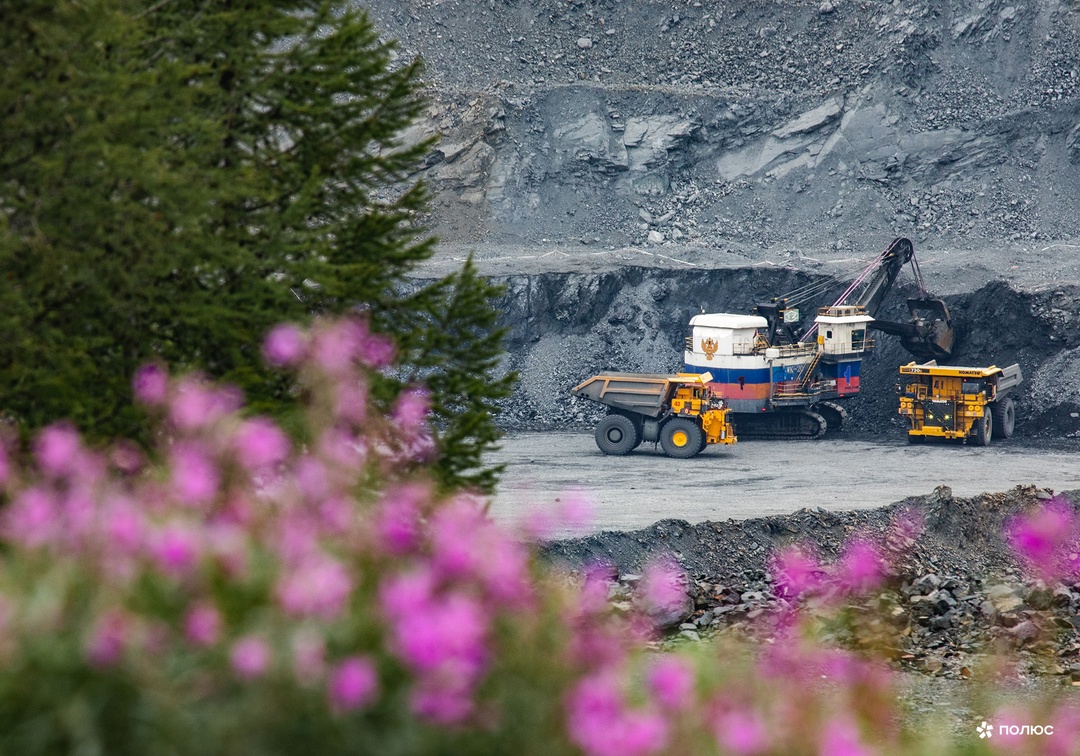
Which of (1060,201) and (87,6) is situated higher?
(1060,201)

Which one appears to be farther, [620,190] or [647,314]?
[620,190]

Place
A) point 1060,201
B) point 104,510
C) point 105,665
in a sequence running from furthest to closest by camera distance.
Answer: point 1060,201
point 104,510
point 105,665

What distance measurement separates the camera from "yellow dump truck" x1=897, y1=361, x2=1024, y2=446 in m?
30.2

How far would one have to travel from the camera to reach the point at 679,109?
49344mm

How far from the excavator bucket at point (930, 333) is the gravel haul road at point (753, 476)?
348 cm

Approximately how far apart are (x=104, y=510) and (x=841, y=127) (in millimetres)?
47554

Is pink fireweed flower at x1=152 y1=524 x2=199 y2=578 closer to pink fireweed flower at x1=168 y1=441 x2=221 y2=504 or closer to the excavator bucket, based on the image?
pink fireweed flower at x1=168 y1=441 x2=221 y2=504

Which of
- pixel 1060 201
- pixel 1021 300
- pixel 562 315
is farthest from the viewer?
pixel 1060 201

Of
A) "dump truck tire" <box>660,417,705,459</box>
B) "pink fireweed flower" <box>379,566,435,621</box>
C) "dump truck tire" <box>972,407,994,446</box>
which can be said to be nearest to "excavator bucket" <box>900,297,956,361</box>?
"dump truck tire" <box>972,407,994,446</box>

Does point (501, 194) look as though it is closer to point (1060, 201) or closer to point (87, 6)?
point (1060, 201)

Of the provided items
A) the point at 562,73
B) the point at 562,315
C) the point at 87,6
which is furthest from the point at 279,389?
the point at 562,73

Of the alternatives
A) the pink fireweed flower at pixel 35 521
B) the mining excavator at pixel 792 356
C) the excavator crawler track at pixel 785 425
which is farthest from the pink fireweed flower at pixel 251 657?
the excavator crawler track at pixel 785 425

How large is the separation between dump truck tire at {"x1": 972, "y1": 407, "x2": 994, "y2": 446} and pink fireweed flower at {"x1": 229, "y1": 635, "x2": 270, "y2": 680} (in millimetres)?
29918

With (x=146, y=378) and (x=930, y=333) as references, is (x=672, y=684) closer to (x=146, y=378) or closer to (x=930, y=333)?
(x=146, y=378)
